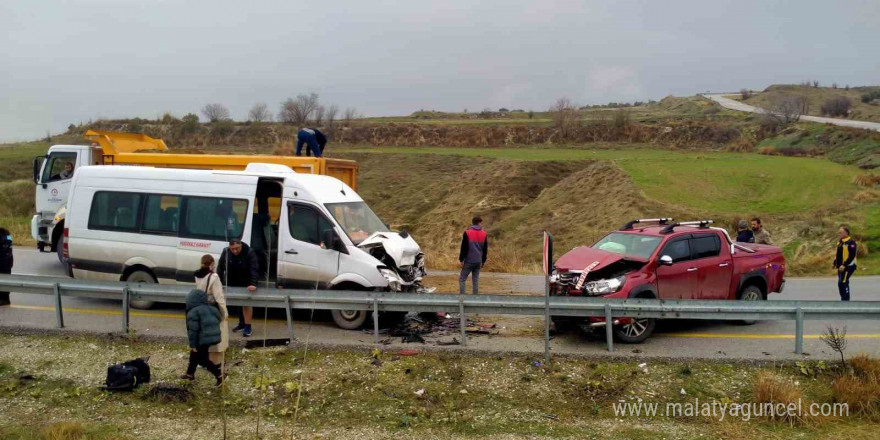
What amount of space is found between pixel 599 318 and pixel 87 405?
22.5ft

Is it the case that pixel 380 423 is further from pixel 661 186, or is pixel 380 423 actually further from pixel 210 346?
pixel 661 186

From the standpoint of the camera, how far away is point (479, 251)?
1245cm

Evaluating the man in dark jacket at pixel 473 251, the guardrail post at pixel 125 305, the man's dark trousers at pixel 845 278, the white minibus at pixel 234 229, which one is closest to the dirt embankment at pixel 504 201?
the man in dark jacket at pixel 473 251

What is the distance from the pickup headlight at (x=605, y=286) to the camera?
9648mm

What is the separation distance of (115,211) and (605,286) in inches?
341

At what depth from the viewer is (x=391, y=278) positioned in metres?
10.2

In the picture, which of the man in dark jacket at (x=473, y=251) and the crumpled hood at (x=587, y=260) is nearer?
Answer: the crumpled hood at (x=587, y=260)

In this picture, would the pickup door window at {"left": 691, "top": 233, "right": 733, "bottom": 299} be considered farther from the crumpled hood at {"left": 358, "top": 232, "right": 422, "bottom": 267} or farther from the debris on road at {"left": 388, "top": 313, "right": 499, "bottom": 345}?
the crumpled hood at {"left": 358, "top": 232, "right": 422, "bottom": 267}

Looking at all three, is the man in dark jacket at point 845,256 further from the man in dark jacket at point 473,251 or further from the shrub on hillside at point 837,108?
the shrub on hillside at point 837,108

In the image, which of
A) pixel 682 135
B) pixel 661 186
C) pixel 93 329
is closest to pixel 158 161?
pixel 93 329

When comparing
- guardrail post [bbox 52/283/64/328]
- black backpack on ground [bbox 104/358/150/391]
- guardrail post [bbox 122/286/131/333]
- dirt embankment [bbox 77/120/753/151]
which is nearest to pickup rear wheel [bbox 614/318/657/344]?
black backpack on ground [bbox 104/358/150/391]

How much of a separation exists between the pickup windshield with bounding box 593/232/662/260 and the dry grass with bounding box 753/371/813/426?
2784mm

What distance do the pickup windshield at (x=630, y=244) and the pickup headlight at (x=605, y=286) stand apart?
79 cm

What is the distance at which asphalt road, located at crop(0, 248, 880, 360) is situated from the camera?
9.21m
